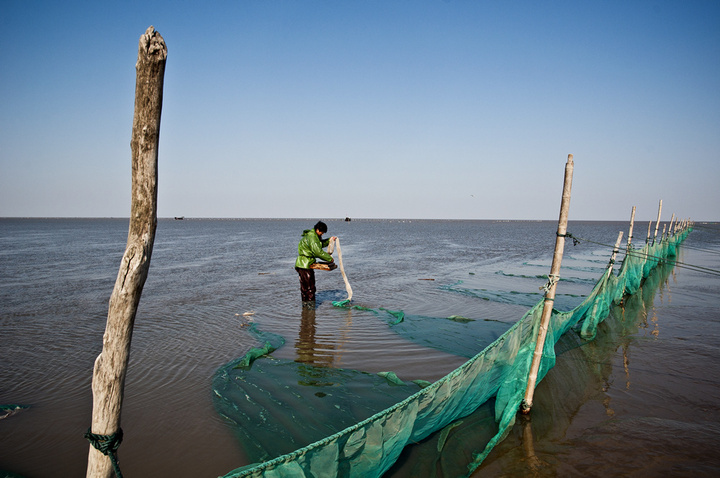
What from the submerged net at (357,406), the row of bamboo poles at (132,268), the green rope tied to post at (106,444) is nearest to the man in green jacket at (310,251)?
the submerged net at (357,406)

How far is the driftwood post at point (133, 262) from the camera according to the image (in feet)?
7.84

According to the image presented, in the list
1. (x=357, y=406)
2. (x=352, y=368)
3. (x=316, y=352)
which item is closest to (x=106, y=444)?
(x=357, y=406)

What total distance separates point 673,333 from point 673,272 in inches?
509

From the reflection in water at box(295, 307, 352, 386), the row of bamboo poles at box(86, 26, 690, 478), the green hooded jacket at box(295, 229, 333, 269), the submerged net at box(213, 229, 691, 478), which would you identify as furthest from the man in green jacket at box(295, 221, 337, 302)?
the row of bamboo poles at box(86, 26, 690, 478)

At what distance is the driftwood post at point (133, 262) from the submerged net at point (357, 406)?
961 millimetres

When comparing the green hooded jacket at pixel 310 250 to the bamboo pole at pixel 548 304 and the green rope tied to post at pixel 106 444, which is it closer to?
the bamboo pole at pixel 548 304

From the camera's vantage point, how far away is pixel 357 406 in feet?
16.0

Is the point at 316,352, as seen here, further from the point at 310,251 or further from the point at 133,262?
the point at 133,262

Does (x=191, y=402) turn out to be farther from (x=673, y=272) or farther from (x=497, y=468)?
(x=673, y=272)

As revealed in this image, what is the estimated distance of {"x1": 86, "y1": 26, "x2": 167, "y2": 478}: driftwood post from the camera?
2.39 metres

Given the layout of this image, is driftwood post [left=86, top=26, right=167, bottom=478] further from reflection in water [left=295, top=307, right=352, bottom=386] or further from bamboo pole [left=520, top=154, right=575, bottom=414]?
bamboo pole [left=520, top=154, right=575, bottom=414]

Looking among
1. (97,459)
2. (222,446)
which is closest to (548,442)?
(222,446)

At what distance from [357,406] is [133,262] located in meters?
3.42

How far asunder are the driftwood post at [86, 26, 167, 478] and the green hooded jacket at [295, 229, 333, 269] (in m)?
6.50
